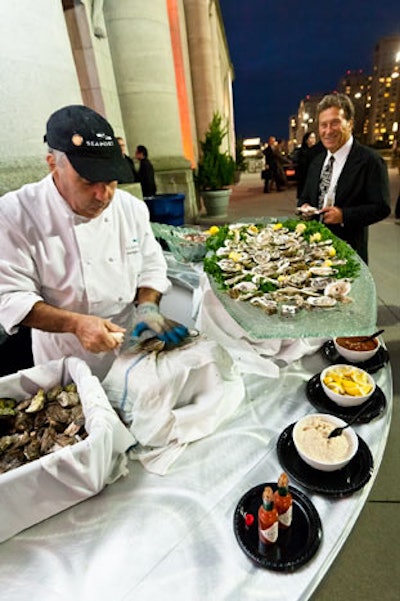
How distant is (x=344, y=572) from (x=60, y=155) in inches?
90.5

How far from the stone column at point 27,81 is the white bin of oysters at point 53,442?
2097mm

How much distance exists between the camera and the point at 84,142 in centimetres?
114

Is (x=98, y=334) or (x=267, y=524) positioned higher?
(x=98, y=334)

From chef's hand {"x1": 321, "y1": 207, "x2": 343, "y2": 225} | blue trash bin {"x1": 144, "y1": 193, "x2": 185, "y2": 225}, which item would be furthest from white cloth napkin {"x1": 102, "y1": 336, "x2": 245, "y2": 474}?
blue trash bin {"x1": 144, "y1": 193, "x2": 185, "y2": 225}

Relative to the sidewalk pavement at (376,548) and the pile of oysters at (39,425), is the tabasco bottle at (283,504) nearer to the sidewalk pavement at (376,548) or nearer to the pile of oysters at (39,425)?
the sidewalk pavement at (376,548)

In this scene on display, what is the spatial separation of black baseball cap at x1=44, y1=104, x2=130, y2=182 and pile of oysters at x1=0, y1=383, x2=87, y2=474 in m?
0.79

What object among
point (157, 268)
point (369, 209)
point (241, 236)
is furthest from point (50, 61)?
point (369, 209)

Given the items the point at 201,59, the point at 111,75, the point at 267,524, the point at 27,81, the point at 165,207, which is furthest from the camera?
the point at 201,59

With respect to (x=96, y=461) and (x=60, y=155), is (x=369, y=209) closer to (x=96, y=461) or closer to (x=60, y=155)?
(x=60, y=155)

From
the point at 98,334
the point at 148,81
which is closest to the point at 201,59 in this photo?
the point at 148,81

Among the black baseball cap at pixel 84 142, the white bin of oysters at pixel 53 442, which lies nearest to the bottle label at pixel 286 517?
the white bin of oysters at pixel 53 442

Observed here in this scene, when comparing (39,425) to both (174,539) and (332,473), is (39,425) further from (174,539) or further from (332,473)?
(332,473)

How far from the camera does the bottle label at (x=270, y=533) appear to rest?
0.78m

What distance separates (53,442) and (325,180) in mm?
2612
